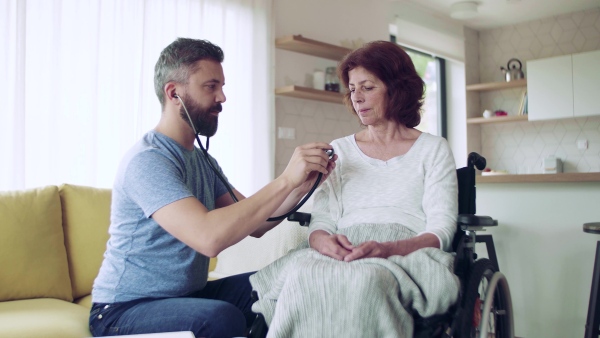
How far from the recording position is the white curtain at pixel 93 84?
2805 mm

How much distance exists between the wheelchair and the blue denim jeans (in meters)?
0.08

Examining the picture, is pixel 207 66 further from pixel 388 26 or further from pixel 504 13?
pixel 504 13

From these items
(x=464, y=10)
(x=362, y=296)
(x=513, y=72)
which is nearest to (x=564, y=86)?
(x=513, y=72)

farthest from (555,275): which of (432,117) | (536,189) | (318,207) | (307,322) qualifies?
(432,117)

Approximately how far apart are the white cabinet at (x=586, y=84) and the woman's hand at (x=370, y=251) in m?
4.61

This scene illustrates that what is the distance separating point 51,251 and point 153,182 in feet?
3.47

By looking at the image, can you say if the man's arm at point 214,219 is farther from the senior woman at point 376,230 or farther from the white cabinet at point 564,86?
the white cabinet at point 564,86

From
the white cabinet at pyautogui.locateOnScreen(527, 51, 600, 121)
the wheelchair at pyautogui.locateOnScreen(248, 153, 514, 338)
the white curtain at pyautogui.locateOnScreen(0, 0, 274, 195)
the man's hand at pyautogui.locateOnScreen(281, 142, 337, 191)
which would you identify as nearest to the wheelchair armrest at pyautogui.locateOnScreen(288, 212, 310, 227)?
the wheelchair at pyautogui.locateOnScreen(248, 153, 514, 338)

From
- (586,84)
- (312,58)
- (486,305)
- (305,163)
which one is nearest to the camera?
(305,163)

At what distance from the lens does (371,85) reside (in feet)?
6.13

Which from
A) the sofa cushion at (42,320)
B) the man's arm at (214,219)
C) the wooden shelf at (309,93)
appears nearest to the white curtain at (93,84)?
the wooden shelf at (309,93)

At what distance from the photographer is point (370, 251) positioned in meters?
1.50

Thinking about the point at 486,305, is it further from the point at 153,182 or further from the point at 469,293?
the point at 153,182

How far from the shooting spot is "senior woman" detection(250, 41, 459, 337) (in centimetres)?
126
